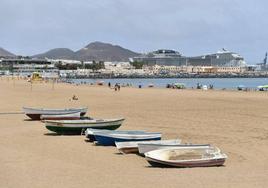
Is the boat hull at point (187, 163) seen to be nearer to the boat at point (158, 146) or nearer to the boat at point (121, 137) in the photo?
the boat at point (158, 146)

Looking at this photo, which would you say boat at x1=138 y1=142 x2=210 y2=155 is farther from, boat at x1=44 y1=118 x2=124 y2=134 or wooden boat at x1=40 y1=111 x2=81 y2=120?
wooden boat at x1=40 y1=111 x2=81 y2=120

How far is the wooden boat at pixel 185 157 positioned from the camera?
13.3 m

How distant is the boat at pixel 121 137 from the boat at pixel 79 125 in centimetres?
205

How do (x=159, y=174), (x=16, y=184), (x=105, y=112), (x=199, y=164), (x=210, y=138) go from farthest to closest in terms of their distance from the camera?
(x=105, y=112)
(x=210, y=138)
(x=199, y=164)
(x=159, y=174)
(x=16, y=184)

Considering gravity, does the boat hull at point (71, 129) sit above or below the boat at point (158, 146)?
below

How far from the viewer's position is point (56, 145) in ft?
57.3

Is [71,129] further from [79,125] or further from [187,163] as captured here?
[187,163]

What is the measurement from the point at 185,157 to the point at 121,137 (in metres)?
3.23

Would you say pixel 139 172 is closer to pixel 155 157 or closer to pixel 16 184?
pixel 155 157

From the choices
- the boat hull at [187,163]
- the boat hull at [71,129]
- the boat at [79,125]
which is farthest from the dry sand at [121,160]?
the boat at [79,125]

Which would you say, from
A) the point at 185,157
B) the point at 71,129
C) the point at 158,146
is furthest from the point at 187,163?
the point at 71,129

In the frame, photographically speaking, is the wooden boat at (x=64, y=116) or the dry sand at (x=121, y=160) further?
the wooden boat at (x=64, y=116)

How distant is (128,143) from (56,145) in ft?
9.86

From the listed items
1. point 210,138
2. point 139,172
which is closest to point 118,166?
point 139,172
